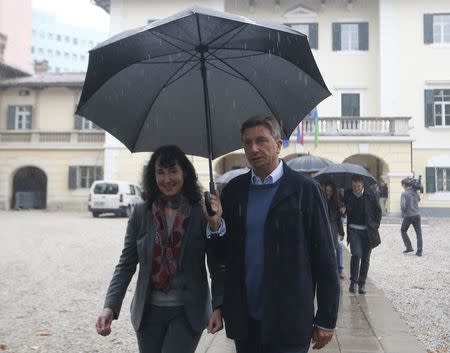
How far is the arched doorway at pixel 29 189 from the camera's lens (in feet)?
94.4

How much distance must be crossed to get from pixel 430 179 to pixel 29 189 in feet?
72.7

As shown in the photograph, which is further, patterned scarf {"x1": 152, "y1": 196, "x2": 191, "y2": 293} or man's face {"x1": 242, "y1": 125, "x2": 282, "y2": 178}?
patterned scarf {"x1": 152, "y1": 196, "x2": 191, "y2": 293}

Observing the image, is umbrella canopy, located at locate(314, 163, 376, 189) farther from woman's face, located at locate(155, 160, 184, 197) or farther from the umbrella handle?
the umbrella handle

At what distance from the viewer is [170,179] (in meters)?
2.70

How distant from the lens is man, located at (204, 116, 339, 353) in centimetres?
232

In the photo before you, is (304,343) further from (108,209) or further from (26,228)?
(108,209)

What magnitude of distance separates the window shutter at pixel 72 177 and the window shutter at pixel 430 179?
18.3 m

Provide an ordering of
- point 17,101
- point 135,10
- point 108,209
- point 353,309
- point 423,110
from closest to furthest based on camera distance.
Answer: point 353,309 → point 108,209 → point 423,110 → point 135,10 → point 17,101

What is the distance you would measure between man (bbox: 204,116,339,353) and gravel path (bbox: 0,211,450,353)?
2428 millimetres

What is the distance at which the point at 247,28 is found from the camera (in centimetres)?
273

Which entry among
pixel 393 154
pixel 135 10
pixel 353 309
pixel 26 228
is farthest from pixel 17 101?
pixel 353 309

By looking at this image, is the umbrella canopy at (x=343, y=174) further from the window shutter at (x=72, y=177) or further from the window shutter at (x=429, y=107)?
the window shutter at (x=72, y=177)

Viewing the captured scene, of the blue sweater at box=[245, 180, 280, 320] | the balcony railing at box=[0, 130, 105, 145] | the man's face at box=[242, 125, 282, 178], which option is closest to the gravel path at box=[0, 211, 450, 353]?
the blue sweater at box=[245, 180, 280, 320]

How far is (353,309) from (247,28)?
4253mm
